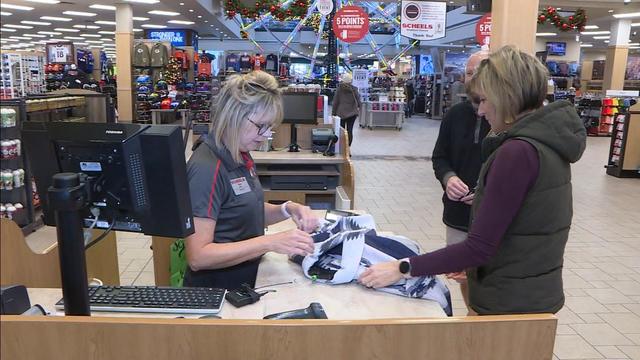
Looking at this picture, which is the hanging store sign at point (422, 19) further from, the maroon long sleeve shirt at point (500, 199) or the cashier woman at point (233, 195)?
the maroon long sleeve shirt at point (500, 199)

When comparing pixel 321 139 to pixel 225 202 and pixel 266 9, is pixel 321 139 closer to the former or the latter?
pixel 225 202

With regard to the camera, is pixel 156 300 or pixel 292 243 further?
pixel 292 243

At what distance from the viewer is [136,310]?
155 cm

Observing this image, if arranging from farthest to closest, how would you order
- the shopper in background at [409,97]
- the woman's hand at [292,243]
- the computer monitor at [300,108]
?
the shopper in background at [409,97], the computer monitor at [300,108], the woman's hand at [292,243]

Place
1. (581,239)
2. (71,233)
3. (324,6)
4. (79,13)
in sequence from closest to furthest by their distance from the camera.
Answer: (71,233) < (581,239) < (324,6) < (79,13)

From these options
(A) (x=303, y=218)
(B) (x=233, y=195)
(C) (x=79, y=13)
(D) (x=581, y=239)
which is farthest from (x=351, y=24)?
(C) (x=79, y=13)

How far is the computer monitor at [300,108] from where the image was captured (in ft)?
16.4

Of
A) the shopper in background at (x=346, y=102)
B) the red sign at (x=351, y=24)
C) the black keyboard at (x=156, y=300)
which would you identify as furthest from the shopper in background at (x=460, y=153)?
the red sign at (x=351, y=24)

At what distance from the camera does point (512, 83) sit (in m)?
1.54

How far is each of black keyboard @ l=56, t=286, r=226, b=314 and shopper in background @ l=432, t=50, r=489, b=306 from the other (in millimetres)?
1385

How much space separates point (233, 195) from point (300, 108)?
10.6 ft

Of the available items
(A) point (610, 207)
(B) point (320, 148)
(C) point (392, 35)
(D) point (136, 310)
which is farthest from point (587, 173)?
(C) point (392, 35)

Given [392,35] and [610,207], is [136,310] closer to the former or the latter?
[610,207]

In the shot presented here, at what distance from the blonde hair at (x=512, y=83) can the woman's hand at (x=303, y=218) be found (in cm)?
90
